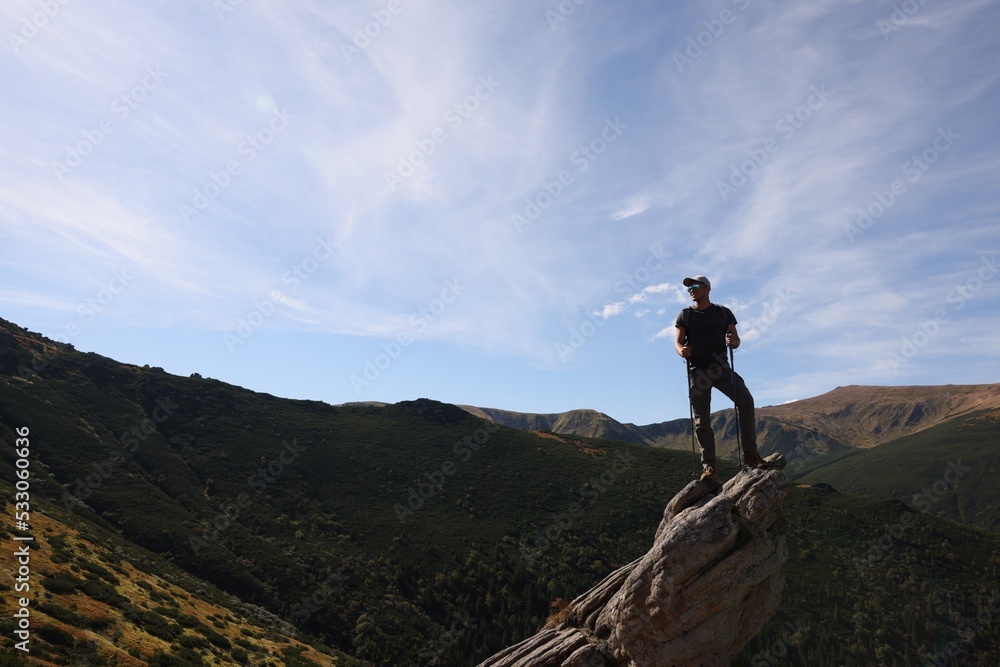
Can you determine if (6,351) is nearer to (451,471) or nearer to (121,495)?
(121,495)

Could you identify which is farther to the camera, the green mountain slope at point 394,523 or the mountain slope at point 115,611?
the green mountain slope at point 394,523

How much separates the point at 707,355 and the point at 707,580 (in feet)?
19.3

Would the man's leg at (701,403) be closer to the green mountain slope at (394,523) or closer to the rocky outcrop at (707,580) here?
the rocky outcrop at (707,580)

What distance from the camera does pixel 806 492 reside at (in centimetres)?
12100

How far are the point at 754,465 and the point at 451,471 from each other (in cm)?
11067

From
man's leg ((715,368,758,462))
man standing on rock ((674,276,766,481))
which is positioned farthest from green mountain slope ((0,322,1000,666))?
man's leg ((715,368,758,462))

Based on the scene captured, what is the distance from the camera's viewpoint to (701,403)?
577 inches

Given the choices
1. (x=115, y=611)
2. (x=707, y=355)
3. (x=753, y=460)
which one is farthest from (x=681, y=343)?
(x=115, y=611)

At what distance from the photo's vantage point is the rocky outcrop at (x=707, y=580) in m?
14.0

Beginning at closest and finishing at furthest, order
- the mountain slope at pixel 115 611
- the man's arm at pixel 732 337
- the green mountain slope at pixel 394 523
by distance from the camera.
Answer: the man's arm at pixel 732 337 < the mountain slope at pixel 115 611 < the green mountain slope at pixel 394 523

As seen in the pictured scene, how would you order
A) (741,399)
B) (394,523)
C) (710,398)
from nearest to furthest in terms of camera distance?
1. (741,399)
2. (710,398)
3. (394,523)

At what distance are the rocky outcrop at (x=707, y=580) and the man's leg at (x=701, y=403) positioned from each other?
1.68 metres

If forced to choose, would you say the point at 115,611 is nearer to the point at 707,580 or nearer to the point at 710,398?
the point at 707,580

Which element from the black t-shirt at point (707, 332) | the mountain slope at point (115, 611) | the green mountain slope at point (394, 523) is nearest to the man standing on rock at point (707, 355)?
the black t-shirt at point (707, 332)
